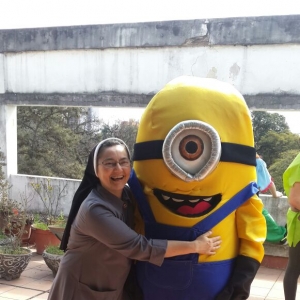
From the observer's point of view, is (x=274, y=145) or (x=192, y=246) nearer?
(x=192, y=246)

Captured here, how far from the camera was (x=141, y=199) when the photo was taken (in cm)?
203

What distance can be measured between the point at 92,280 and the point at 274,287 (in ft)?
9.83

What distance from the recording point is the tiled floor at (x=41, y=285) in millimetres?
4023

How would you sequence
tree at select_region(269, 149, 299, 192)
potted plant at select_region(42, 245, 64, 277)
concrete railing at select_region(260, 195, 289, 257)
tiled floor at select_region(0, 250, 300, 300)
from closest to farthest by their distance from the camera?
tiled floor at select_region(0, 250, 300, 300), potted plant at select_region(42, 245, 64, 277), concrete railing at select_region(260, 195, 289, 257), tree at select_region(269, 149, 299, 192)

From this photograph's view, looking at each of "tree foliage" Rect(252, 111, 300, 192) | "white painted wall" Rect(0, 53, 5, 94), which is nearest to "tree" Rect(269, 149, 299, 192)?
"tree foliage" Rect(252, 111, 300, 192)

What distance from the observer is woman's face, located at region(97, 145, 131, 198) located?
75.9 inches


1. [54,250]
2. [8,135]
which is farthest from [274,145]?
[54,250]

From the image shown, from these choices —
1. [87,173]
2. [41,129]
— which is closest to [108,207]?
[87,173]

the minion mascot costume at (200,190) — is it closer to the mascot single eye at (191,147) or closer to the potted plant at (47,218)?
the mascot single eye at (191,147)

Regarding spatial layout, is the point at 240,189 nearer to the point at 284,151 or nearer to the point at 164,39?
the point at 164,39

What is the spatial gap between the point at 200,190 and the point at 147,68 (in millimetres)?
4328

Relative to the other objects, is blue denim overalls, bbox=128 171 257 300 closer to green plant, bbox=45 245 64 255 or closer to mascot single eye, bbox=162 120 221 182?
mascot single eye, bbox=162 120 221 182

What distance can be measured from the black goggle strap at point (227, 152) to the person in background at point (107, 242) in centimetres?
8

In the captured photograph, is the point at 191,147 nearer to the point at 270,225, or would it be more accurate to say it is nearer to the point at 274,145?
the point at 270,225
